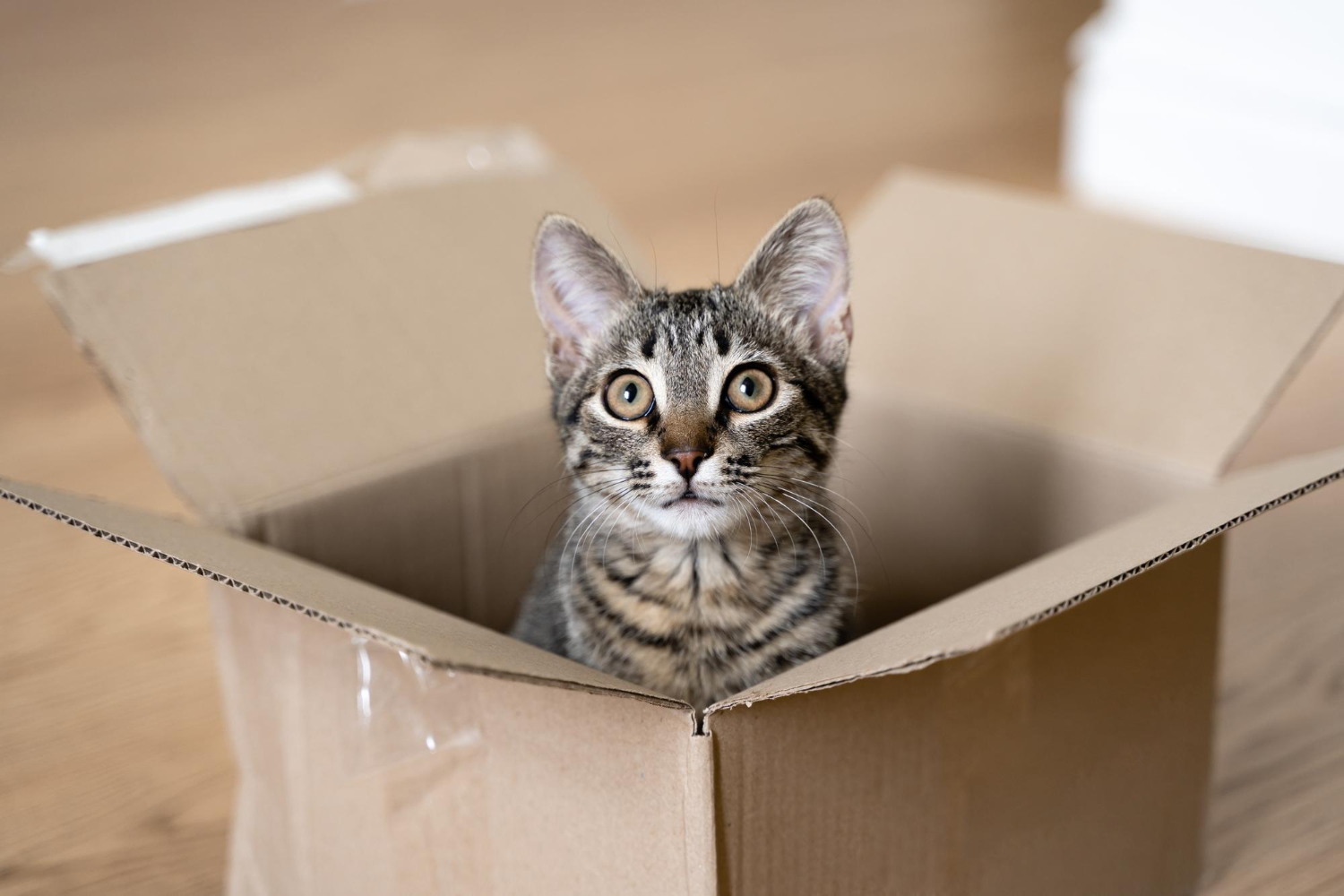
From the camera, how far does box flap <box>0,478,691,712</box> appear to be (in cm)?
71

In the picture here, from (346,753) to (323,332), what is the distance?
459mm

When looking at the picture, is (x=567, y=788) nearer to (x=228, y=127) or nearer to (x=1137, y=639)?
(x=1137, y=639)

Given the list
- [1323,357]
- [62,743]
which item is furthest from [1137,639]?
[1323,357]

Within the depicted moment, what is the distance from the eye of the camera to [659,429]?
3.36 ft

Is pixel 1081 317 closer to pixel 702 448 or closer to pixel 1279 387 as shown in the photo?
pixel 1279 387

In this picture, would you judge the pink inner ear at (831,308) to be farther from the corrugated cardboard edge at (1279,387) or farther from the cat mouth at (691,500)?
the corrugated cardboard edge at (1279,387)

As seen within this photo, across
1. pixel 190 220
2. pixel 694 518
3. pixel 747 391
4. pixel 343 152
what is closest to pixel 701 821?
pixel 694 518

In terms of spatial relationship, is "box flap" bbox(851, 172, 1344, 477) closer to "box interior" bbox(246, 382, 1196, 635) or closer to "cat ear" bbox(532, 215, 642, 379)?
"box interior" bbox(246, 382, 1196, 635)

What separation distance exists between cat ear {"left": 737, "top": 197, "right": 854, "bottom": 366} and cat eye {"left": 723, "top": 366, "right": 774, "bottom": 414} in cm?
10

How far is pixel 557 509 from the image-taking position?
146 centimetres

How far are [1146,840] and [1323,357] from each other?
1.46m

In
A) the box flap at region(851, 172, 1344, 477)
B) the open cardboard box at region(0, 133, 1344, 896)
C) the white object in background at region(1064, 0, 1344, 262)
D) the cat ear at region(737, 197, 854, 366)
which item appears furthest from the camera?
the white object in background at region(1064, 0, 1344, 262)

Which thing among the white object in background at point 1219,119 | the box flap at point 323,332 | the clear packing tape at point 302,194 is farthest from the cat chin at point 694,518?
the white object in background at point 1219,119

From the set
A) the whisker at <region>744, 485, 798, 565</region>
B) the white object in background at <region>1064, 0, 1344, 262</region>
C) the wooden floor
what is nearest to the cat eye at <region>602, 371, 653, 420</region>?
the whisker at <region>744, 485, 798, 565</region>
